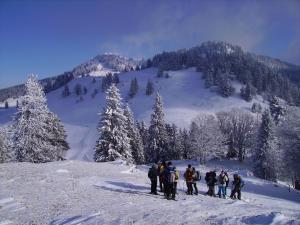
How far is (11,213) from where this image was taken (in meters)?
17.6

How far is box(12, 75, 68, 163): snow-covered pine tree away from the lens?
42.6 m

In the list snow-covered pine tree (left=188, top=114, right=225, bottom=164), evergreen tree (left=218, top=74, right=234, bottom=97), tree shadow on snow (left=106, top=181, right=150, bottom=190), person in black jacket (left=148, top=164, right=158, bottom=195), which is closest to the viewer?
person in black jacket (left=148, top=164, right=158, bottom=195)

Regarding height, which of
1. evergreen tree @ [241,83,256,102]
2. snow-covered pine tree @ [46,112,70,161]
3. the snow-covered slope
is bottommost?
snow-covered pine tree @ [46,112,70,161]

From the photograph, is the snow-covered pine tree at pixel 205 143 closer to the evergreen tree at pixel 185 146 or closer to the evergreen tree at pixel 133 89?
the evergreen tree at pixel 185 146

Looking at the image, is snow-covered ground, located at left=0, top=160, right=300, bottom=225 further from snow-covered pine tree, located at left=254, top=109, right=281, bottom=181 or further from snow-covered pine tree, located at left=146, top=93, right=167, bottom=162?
snow-covered pine tree, located at left=146, top=93, right=167, bottom=162

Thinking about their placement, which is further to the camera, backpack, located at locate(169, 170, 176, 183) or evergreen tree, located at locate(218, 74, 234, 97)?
evergreen tree, located at locate(218, 74, 234, 97)

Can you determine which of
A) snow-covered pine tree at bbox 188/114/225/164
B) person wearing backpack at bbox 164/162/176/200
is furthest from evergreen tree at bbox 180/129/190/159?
person wearing backpack at bbox 164/162/176/200

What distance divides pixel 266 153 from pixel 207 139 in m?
21.7

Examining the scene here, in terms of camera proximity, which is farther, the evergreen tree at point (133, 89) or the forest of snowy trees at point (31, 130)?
the evergreen tree at point (133, 89)

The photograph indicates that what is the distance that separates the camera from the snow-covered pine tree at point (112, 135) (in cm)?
4716

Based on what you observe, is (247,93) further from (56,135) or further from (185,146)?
(56,135)

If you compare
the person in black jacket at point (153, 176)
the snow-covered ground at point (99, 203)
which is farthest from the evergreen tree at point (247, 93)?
the person in black jacket at point (153, 176)

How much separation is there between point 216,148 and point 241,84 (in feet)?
400

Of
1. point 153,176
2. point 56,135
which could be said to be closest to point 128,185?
point 153,176
